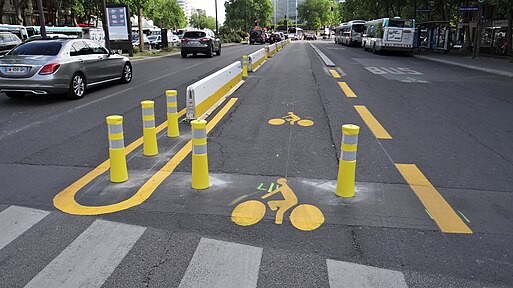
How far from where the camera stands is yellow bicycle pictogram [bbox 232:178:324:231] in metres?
4.09

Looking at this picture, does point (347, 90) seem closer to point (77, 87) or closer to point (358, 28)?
point (77, 87)

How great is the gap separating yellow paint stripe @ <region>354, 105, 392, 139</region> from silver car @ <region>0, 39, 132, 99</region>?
23.6 ft

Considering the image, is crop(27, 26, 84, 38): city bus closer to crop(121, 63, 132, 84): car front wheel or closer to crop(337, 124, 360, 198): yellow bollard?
crop(121, 63, 132, 84): car front wheel

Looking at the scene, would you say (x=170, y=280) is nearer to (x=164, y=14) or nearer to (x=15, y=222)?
(x=15, y=222)

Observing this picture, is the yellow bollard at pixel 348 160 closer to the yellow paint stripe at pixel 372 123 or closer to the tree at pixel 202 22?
the yellow paint stripe at pixel 372 123

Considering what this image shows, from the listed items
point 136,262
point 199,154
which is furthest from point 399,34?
point 136,262

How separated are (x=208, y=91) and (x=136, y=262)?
646cm

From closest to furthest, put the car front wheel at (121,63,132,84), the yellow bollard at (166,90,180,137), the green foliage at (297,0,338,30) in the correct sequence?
1. the yellow bollard at (166,90,180,137)
2. the car front wheel at (121,63,132,84)
3. the green foliage at (297,0,338,30)

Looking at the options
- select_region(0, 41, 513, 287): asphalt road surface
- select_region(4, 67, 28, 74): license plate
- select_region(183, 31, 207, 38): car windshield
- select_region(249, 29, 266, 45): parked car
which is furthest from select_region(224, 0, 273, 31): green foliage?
select_region(0, 41, 513, 287): asphalt road surface

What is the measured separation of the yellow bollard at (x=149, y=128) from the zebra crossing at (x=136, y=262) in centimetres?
228

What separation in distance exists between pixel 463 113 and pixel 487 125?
120 cm

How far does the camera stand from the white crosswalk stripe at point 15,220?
381 cm

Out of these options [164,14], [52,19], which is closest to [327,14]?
[164,14]

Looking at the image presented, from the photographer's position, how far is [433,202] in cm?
459
